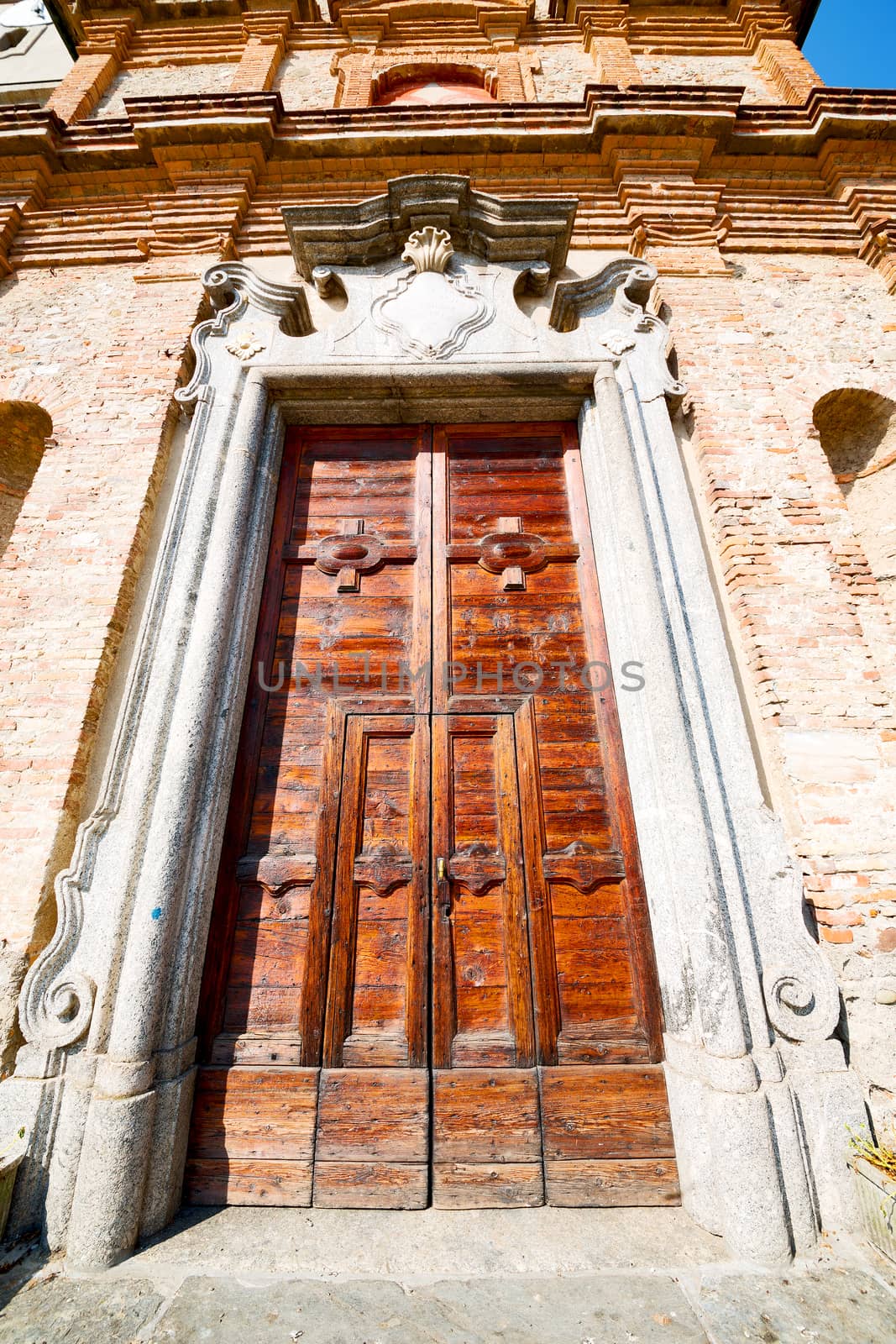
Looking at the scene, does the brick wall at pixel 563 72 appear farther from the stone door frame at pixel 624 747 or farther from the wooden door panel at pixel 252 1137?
the wooden door panel at pixel 252 1137

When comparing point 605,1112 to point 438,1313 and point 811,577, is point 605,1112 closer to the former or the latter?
point 438,1313

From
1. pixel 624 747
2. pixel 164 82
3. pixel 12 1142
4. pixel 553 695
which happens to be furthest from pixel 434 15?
pixel 12 1142

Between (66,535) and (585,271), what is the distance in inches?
148

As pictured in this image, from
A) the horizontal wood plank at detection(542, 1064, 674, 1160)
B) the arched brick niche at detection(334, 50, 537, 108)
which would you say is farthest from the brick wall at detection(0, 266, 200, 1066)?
Answer: the arched brick niche at detection(334, 50, 537, 108)

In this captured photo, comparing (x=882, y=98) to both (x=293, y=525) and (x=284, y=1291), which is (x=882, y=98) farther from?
(x=284, y=1291)

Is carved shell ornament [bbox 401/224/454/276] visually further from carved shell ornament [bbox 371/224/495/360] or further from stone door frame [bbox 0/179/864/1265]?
stone door frame [bbox 0/179/864/1265]

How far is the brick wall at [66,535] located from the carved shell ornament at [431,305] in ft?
4.52

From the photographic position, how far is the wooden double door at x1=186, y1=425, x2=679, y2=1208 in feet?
7.47

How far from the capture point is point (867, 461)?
3.95 metres

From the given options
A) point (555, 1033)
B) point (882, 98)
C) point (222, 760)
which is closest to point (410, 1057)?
point (555, 1033)

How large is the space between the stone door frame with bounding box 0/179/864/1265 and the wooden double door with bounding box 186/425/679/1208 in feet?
0.54

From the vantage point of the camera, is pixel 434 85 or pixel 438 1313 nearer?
pixel 438 1313

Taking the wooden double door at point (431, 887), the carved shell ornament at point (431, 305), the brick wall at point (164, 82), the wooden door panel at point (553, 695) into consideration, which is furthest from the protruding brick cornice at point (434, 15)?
the wooden double door at point (431, 887)

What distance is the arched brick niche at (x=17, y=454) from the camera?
3887 mm
